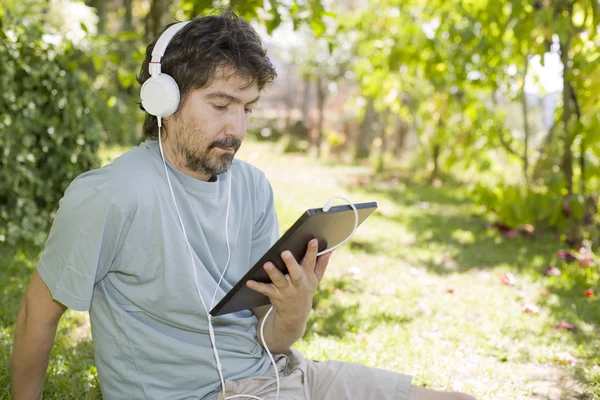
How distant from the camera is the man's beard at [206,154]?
1.80m

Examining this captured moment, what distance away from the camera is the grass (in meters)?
2.92

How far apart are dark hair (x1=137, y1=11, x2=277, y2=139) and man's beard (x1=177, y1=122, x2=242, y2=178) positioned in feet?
0.44

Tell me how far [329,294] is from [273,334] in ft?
7.42

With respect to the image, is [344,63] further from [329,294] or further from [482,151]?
[329,294]

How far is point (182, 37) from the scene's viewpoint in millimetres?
1818

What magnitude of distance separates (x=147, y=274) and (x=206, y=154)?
1.29 ft

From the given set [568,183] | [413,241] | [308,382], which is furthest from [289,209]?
[308,382]

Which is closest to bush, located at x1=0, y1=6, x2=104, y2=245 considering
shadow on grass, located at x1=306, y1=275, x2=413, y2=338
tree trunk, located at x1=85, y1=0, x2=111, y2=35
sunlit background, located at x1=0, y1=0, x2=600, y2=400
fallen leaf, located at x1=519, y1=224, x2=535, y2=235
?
sunlit background, located at x1=0, y1=0, x2=600, y2=400

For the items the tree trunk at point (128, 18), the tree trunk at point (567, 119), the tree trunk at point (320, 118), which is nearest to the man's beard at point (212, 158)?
the tree trunk at point (567, 119)

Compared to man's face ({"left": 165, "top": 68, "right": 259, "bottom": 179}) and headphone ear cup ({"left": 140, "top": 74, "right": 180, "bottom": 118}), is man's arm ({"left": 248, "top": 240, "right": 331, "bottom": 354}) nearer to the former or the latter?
man's face ({"left": 165, "top": 68, "right": 259, "bottom": 179})

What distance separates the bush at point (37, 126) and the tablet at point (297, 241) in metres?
3.11

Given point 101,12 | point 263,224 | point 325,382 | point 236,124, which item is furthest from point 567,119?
point 101,12

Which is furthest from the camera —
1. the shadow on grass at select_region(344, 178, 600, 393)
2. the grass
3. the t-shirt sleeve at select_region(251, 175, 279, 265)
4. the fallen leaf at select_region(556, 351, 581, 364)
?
the shadow on grass at select_region(344, 178, 600, 393)

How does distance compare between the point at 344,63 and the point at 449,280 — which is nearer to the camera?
the point at 449,280
